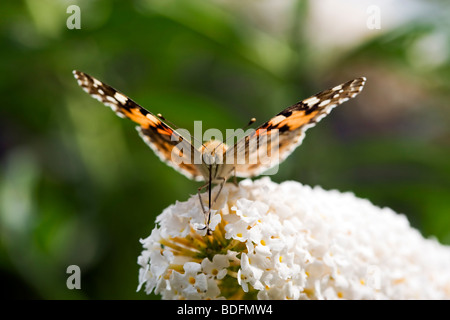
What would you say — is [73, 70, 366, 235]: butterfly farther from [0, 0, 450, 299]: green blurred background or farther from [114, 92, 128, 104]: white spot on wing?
[0, 0, 450, 299]: green blurred background

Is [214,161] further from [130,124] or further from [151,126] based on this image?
[130,124]

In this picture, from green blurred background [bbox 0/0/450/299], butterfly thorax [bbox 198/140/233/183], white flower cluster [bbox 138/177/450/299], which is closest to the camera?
white flower cluster [bbox 138/177/450/299]


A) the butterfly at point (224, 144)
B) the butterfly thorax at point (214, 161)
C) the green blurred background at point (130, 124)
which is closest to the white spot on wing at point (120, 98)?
the butterfly at point (224, 144)

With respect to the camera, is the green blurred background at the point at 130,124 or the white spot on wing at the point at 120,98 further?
the green blurred background at the point at 130,124

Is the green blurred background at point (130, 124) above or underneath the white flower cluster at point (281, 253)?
above

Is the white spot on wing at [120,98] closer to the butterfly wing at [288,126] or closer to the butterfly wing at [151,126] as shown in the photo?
the butterfly wing at [151,126]

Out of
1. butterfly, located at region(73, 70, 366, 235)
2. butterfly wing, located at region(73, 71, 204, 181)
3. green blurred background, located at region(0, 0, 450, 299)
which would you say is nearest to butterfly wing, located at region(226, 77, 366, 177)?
butterfly, located at region(73, 70, 366, 235)
